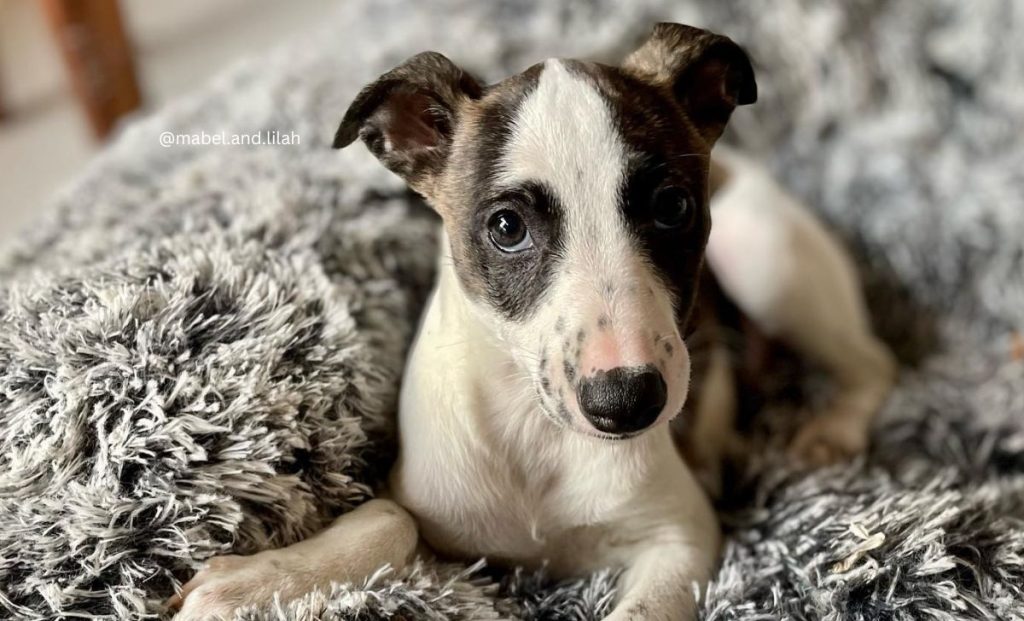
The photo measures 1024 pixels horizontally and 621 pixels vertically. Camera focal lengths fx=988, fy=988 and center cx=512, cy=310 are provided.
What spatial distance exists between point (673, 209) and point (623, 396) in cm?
31

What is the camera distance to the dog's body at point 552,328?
1327 millimetres

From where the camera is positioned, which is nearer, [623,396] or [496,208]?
[623,396]

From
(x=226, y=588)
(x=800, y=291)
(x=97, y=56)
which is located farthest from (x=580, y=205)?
(x=97, y=56)

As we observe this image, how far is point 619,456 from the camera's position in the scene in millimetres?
1588

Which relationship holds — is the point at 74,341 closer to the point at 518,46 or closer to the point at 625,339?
the point at 625,339

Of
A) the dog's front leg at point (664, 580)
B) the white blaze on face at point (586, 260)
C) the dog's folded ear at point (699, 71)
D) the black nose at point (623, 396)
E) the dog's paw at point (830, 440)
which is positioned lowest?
the dog's paw at point (830, 440)

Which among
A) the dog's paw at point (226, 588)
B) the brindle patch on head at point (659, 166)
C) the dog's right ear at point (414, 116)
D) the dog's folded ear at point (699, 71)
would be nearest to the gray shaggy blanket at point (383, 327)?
the dog's paw at point (226, 588)

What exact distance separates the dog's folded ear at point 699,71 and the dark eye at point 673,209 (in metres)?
0.21

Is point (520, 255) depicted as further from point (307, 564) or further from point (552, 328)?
point (307, 564)

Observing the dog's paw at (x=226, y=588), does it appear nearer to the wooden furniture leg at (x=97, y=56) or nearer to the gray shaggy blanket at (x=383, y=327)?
the gray shaggy blanket at (x=383, y=327)

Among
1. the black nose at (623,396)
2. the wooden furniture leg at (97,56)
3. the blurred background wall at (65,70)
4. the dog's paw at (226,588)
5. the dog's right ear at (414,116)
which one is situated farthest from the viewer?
the blurred background wall at (65,70)

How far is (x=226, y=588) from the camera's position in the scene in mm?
1371

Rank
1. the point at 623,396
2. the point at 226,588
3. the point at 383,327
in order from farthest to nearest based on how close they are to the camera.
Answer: the point at 383,327, the point at 226,588, the point at 623,396

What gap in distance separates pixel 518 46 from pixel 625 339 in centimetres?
141
